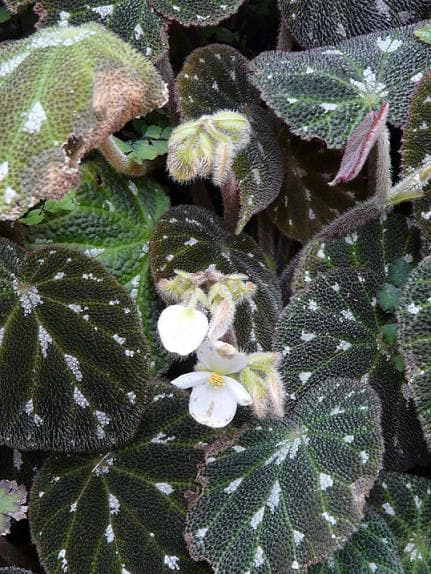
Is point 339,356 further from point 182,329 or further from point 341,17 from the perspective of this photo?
point 341,17

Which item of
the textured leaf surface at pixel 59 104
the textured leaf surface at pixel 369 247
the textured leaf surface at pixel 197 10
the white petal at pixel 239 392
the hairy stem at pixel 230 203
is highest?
the textured leaf surface at pixel 59 104

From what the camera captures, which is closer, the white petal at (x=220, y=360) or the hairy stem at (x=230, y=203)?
the white petal at (x=220, y=360)

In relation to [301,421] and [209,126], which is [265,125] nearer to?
[209,126]

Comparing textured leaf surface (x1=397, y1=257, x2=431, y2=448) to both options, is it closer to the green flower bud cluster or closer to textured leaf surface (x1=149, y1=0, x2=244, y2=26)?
the green flower bud cluster

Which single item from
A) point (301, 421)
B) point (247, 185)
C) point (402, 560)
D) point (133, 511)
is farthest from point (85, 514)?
point (247, 185)

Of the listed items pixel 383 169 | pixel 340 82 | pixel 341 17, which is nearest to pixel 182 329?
pixel 383 169

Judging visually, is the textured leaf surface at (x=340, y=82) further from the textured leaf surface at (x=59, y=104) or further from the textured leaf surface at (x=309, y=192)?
the textured leaf surface at (x=59, y=104)

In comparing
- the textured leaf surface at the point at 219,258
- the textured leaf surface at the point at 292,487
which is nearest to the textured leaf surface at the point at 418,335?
the textured leaf surface at the point at 292,487
